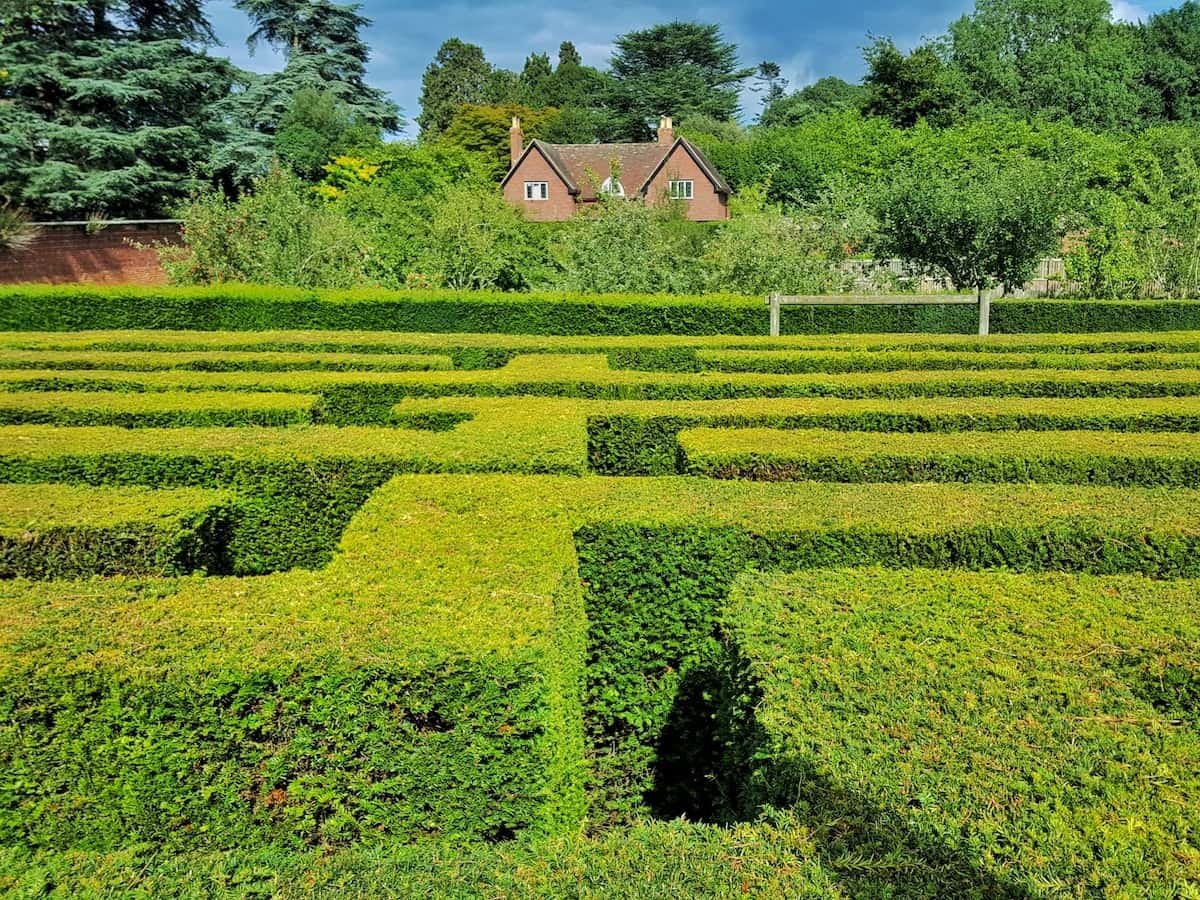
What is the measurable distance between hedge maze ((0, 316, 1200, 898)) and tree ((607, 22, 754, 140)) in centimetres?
5913

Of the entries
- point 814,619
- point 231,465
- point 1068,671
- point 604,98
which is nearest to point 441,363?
point 231,465

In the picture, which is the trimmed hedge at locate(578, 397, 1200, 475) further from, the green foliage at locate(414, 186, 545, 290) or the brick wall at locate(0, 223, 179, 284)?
the brick wall at locate(0, 223, 179, 284)

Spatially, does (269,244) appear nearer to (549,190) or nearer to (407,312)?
(407,312)

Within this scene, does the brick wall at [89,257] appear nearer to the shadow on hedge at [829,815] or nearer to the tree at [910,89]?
the shadow on hedge at [829,815]

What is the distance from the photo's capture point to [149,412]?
26.9 ft

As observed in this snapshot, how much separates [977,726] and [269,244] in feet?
A: 67.4

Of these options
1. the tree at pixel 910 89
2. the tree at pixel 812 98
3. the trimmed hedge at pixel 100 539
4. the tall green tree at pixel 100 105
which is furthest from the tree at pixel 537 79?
the trimmed hedge at pixel 100 539

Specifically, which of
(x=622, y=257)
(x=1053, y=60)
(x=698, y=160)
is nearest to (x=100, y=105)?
(x=622, y=257)

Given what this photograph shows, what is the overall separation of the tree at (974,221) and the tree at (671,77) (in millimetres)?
40884

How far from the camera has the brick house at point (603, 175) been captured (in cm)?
4525

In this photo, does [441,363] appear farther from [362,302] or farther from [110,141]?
[110,141]

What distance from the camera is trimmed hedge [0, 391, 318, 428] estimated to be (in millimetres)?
8195

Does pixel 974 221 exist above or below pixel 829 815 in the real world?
above

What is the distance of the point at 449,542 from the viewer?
4605mm
